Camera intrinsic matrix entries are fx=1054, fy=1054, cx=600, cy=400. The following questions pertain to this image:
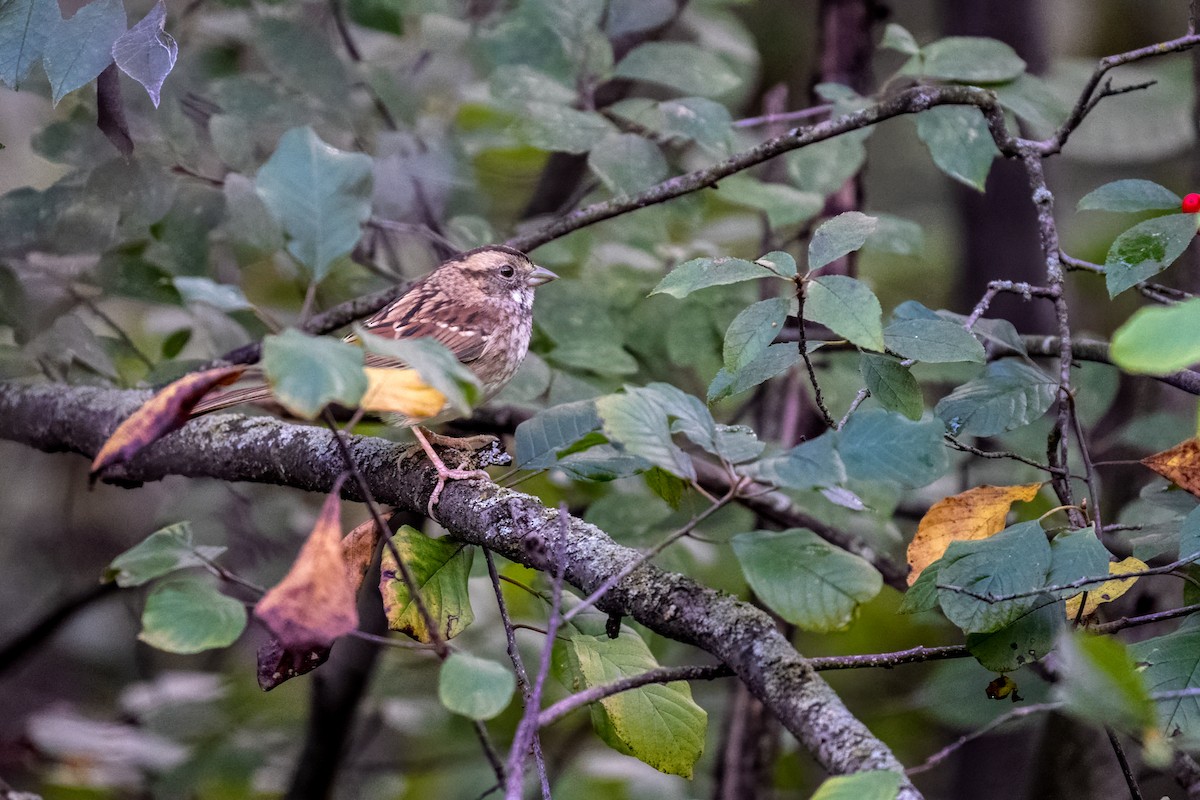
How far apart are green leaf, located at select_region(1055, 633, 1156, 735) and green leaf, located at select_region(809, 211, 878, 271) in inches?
31.4

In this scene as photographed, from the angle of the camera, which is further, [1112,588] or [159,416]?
[1112,588]

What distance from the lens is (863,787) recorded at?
4.10 ft

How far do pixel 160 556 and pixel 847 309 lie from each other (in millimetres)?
1216

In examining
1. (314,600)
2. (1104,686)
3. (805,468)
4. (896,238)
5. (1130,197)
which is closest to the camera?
(1104,686)

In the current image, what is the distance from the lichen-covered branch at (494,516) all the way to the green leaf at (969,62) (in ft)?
6.01

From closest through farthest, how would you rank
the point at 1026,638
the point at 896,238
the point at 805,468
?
the point at 805,468, the point at 1026,638, the point at 896,238

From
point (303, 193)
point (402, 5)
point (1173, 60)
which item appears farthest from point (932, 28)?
point (303, 193)

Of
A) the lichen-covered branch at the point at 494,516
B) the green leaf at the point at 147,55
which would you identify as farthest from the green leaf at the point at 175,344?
the green leaf at the point at 147,55

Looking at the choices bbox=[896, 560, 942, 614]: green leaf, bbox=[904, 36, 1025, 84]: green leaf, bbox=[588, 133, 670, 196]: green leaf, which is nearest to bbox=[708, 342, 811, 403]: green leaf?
bbox=[896, 560, 942, 614]: green leaf

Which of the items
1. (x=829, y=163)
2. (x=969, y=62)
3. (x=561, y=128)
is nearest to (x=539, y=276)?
(x=561, y=128)

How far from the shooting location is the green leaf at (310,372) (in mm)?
1225

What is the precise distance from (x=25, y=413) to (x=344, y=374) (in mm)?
2312

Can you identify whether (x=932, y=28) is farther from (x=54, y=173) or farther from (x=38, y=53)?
(x=38, y=53)

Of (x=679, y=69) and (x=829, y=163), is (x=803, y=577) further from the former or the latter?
(x=679, y=69)
